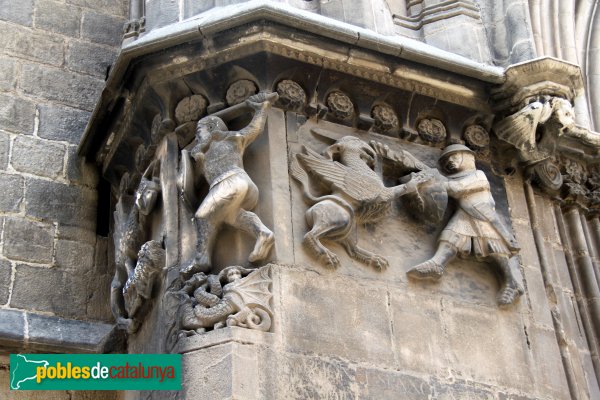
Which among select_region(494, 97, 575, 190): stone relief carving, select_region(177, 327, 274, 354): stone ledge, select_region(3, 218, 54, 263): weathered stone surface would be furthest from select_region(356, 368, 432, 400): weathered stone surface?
select_region(3, 218, 54, 263): weathered stone surface

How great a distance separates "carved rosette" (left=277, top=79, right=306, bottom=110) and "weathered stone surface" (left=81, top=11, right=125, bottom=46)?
6.26 feet

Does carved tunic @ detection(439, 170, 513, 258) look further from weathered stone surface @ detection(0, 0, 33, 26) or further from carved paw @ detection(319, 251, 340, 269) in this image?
weathered stone surface @ detection(0, 0, 33, 26)

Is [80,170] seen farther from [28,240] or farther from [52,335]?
[52,335]

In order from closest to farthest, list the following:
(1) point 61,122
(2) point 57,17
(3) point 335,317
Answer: (3) point 335,317 < (1) point 61,122 < (2) point 57,17

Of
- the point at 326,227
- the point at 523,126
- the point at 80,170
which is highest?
the point at 80,170

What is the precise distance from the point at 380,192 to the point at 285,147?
528mm

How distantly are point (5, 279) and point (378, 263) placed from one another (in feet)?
6.92

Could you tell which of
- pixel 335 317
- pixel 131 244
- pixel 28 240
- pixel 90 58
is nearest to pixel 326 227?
pixel 335 317

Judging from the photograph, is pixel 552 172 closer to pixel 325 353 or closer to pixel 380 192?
pixel 380 192

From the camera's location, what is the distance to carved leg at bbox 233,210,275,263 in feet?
16.8

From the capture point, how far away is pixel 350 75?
18.9 feet

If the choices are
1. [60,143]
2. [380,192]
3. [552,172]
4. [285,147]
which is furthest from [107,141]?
[552,172]

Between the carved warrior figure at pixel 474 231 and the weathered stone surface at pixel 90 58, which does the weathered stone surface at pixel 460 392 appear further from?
the weathered stone surface at pixel 90 58

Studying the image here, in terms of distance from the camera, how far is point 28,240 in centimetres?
620
